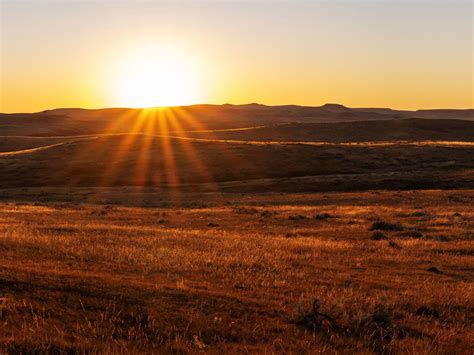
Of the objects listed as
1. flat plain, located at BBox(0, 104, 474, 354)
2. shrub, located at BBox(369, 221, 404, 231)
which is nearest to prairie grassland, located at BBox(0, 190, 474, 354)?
flat plain, located at BBox(0, 104, 474, 354)

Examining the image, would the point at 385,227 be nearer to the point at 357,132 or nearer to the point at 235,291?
the point at 235,291

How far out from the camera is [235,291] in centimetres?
1221

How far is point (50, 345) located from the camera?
7.59 m

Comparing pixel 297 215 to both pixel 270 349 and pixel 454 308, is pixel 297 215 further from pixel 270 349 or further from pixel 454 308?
pixel 270 349

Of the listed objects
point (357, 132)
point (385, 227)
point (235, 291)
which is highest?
point (357, 132)

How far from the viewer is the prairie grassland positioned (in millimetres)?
8570

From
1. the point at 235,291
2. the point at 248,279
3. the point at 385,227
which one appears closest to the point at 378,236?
the point at 385,227

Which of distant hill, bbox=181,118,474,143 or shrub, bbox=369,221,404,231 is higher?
distant hill, bbox=181,118,474,143

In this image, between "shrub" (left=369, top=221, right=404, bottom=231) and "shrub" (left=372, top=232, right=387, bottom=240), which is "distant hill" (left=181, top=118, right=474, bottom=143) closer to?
"shrub" (left=369, top=221, right=404, bottom=231)

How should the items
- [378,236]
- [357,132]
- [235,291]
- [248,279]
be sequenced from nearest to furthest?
[235,291]
[248,279]
[378,236]
[357,132]

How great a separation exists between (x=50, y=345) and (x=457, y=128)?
16654 centimetres

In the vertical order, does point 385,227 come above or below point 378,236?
below

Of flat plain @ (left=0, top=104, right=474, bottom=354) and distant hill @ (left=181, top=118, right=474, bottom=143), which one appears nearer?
flat plain @ (left=0, top=104, right=474, bottom=354)

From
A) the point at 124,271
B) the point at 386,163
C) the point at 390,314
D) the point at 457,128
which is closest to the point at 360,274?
the point at 390,314
